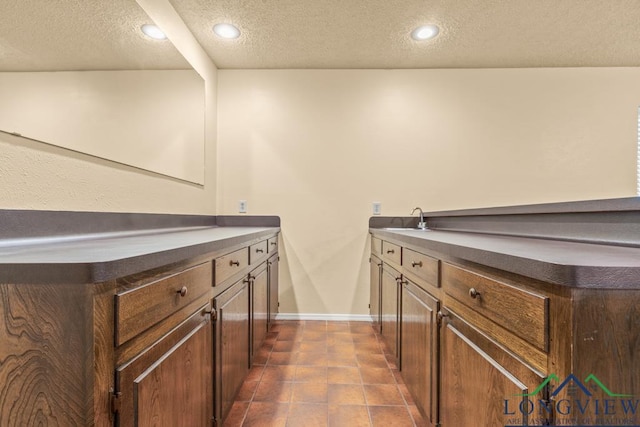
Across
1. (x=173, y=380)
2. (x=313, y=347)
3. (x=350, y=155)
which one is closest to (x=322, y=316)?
(x=313, y=347)

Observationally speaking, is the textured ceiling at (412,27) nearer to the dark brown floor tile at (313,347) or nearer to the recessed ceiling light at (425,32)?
the recessed ceiling light at (425,32)

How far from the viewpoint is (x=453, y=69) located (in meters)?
2.90

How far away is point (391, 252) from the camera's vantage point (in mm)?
1964

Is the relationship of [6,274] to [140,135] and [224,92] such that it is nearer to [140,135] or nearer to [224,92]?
[140,135]

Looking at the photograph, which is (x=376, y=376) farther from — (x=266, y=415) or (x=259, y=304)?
(x=259, y=304)

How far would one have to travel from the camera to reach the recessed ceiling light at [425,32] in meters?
2.31

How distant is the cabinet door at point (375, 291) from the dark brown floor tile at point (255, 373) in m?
Answer: 0.98

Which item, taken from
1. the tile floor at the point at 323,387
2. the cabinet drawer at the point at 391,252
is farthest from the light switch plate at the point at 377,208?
the tile floor at the point at 323,387

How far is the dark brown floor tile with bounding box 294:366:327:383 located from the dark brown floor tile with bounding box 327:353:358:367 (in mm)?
95

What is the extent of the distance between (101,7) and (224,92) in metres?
1.52

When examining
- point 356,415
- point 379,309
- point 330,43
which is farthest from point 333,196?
point 356,415

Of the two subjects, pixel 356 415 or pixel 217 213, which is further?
pixel 217 213

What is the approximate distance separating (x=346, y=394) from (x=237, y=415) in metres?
0.58

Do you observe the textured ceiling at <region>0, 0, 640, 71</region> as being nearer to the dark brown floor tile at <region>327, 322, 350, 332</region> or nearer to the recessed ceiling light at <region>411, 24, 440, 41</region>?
the recessed ceiling light at <region>411, 24, 440, 41</region>
